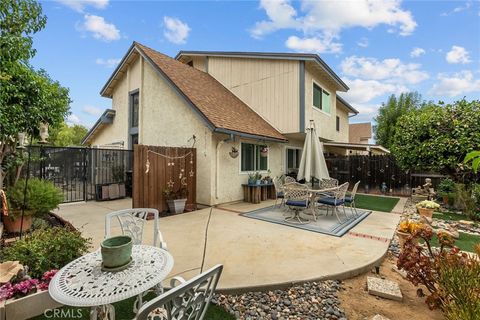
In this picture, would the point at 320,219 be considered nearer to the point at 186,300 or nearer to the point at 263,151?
the point at 263,151

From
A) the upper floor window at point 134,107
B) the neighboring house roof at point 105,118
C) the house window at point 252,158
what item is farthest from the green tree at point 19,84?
the neighboring house roof at point 105,118

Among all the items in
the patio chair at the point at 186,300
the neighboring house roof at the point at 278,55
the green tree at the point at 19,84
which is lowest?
the patio chair at the point at 186,300

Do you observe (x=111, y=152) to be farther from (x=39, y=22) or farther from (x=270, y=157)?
(x=270, y=157)

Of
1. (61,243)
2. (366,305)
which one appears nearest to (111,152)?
(61,243)

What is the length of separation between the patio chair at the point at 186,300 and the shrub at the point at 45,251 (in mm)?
2445

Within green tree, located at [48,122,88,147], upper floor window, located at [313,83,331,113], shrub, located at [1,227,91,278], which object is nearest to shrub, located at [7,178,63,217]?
Answer: shrub, located at [1,227,91,278]

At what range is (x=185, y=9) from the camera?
30.5ft

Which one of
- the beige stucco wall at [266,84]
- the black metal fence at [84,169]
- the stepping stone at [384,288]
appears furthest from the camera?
the beige stucco wall at [266,84]

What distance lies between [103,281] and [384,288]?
11.7 feet

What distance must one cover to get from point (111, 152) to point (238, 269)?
379 inches

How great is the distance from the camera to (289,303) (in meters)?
2.92

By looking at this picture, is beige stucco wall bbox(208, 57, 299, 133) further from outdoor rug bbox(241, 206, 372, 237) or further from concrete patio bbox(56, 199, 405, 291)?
concrete patio bbox(56, 199, 405, 291)

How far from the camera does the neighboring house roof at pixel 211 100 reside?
8.52m

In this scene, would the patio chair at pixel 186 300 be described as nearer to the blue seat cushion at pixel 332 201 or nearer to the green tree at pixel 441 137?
the blue seat cushion at pixel 332 201
